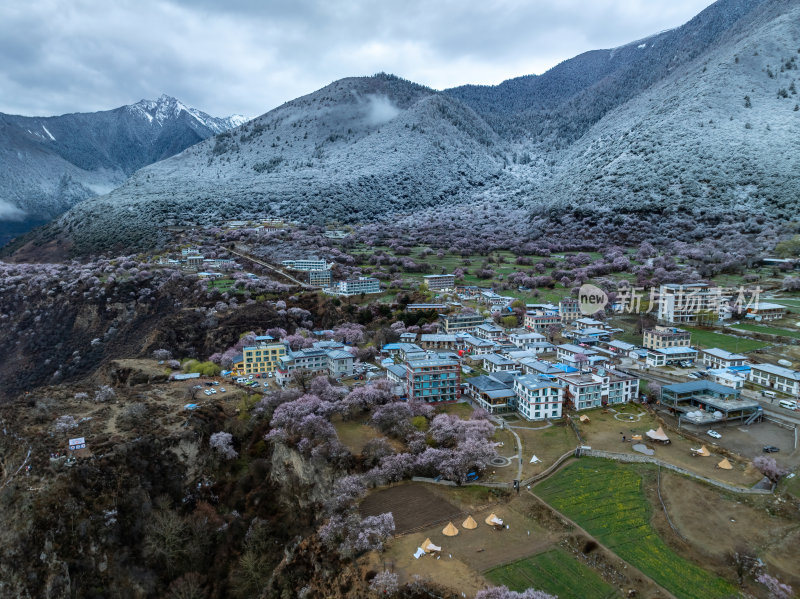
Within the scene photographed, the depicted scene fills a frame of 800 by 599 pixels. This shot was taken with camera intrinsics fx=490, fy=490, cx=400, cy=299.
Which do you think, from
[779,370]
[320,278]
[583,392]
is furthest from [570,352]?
[320,278]

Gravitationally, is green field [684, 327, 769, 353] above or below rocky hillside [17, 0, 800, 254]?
below

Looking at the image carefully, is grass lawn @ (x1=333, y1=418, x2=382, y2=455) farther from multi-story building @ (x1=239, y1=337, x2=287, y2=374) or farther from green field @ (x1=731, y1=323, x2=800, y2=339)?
green field @ (x1=731, y1=323, x2=800, y2=339)

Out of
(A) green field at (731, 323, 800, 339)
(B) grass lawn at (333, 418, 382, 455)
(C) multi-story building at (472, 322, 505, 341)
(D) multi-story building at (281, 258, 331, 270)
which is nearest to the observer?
(B) grass lawn at (333, 418, 382, 455)

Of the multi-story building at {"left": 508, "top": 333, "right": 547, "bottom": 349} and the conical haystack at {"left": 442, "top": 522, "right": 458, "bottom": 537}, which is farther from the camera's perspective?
the multi-story building at {"left": 508, "top": 333, "right": 547, "bottom": 349}

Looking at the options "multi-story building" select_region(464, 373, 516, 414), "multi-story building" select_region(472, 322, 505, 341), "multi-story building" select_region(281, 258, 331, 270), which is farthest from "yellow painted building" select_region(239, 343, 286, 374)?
"multi-story building" select_region(281, 258, 331, 270)

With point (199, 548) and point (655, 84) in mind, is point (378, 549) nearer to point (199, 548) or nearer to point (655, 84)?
point (199, 548)

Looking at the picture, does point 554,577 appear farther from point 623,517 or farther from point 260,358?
point 260,358

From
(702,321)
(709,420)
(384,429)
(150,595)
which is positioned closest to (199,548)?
(150,595)
